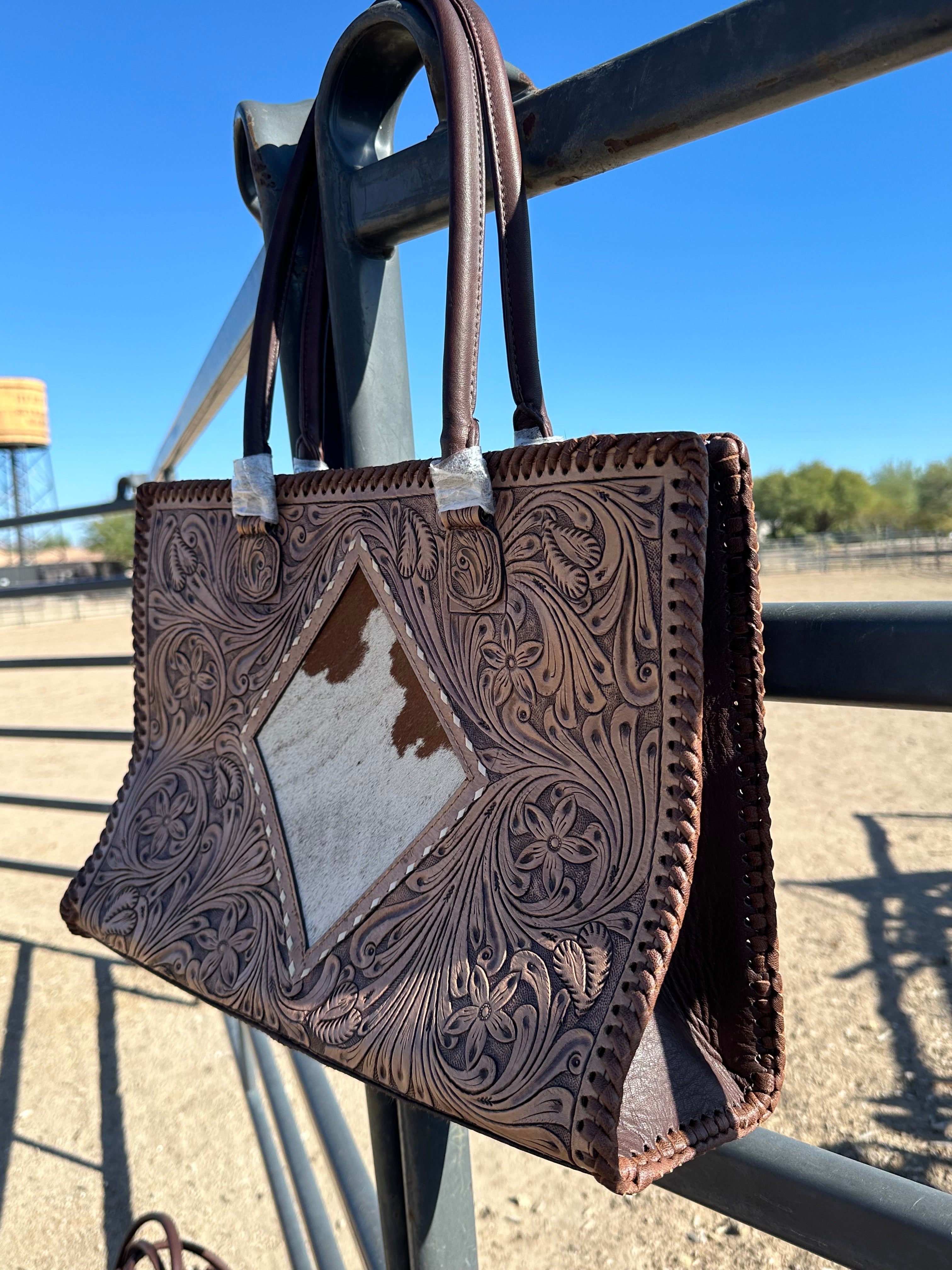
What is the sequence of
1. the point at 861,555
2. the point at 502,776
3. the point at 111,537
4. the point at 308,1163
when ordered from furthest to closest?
the point at 111,537, the point at 861,555, the point at 308,1163, the point at 502,776

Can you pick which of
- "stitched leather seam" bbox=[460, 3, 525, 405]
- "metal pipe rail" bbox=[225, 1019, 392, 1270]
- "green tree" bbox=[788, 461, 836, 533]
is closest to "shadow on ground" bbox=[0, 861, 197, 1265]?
"metal pipe rail" bbox=[225, 1019, 392, 1270]

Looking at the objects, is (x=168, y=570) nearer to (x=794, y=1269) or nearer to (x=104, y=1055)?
(x=104, y=1055)

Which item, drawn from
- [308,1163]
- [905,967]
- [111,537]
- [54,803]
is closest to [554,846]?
[308,1163]

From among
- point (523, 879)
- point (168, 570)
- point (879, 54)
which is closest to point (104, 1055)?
point (168, 570)

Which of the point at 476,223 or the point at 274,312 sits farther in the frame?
the point at 274,312

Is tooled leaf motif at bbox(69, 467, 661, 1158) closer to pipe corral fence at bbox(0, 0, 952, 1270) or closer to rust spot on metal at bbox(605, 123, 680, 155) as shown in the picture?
pipe corral fence at bbox(0, 0, 952, 1270)

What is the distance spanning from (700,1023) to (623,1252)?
7.78ft

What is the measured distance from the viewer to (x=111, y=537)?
43469 mm

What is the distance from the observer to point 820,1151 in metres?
0.55

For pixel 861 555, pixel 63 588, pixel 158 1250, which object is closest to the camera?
pixel 158 1250

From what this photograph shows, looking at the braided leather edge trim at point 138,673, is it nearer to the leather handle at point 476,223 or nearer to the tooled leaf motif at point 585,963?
the leather handle at point 476,223

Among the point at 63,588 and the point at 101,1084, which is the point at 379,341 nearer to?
the point at 63,588

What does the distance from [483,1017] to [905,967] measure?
4.98m

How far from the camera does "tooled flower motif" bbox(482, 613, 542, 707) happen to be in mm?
582
